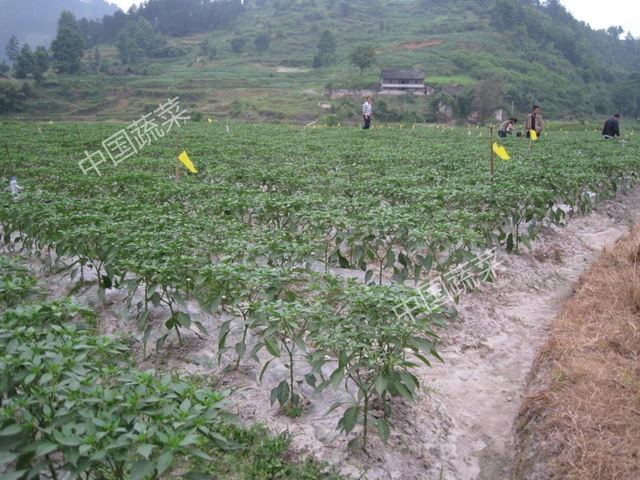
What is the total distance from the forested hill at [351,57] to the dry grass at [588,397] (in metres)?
35.7

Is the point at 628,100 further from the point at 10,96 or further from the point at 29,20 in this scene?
the point at 29,20

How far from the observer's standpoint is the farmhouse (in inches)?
2179

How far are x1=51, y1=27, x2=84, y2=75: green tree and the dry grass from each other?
233ft

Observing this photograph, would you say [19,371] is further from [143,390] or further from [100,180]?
[100,180]

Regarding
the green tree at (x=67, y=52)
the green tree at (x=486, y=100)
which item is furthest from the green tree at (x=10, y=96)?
the green tree at (x=486, y=100)

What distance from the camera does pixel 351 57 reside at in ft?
197

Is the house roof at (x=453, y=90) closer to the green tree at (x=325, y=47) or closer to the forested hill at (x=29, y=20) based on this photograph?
the green tree at (x=325, y=47)

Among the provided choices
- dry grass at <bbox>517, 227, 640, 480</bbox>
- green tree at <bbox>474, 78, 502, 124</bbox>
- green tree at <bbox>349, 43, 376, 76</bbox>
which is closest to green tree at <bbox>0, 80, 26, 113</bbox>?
green tree at <bbox>349, 43, 376, 76</bbox>

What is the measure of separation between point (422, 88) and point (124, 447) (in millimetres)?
57304

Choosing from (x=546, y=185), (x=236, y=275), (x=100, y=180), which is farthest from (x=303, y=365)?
(x=100, y=180)

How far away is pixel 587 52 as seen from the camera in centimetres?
8088

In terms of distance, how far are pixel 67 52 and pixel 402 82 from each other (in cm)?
4190
